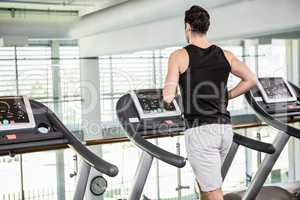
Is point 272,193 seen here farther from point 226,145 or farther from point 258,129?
point 226,145

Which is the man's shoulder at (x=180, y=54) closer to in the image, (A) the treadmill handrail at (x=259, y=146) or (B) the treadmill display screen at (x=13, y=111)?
(A) the treadmill handrail at (x=259, y=146)

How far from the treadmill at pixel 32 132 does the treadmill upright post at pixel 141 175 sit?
1.19ft

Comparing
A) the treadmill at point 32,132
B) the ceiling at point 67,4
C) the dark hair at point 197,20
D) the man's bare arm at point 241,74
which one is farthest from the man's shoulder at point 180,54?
the ceiling at point 67,4

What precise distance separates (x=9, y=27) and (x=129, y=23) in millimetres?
2436

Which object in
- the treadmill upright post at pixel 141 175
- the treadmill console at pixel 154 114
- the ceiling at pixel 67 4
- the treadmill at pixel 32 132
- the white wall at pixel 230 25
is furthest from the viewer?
the ceiling at pixel 67 4

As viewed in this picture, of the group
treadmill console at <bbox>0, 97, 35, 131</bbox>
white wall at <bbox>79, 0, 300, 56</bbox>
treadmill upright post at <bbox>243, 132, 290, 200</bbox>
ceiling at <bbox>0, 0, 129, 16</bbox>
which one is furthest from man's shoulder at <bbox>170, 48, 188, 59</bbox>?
ceiling at <bbox>0, 0, 129, 16</bbox>

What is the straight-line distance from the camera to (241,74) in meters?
2.30

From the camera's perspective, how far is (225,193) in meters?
3.65

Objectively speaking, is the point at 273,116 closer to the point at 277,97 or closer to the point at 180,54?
the point at 277,97

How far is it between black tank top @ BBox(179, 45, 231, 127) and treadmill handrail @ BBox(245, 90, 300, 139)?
959 mm

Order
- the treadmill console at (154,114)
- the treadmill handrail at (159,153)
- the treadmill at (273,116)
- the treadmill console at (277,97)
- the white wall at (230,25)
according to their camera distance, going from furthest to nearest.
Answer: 1. the white wall at (230,25)
2. the treadmill console at (277,97)
3. the treadmill at (273,116)
4. the treadmill console at (154,114)
5. the treadmill handrail at (159,153)

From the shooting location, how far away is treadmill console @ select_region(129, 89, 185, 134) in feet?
9.38

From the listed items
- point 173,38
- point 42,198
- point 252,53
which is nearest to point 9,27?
point 173,38

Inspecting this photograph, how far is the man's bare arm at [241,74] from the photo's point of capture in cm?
222
